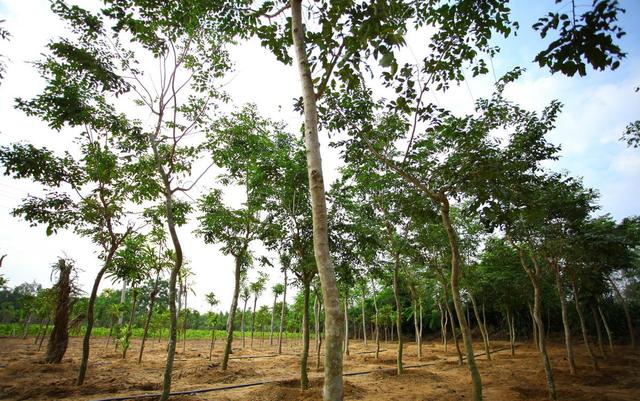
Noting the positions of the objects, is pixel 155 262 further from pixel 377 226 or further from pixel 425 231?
pixel 425 231

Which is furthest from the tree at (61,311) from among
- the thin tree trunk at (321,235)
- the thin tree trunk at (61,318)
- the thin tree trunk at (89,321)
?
the thin tree trunk at (321,235)

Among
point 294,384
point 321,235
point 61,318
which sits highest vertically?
point 321,235

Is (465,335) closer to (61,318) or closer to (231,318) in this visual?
(231,318)

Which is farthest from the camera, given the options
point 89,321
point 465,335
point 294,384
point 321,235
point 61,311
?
point 61,311

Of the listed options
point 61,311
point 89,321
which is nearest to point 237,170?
point 89,321

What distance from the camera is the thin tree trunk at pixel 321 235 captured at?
3127 millimetres

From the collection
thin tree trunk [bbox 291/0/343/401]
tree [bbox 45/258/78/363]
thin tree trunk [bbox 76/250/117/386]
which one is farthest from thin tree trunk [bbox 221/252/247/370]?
thin tree trunk [bbox 291/0/343/401]

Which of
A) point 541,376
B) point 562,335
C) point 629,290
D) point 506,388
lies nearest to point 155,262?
point 506,388

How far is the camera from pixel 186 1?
5.67 m

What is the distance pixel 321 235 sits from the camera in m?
3.59

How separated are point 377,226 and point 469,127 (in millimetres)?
6405

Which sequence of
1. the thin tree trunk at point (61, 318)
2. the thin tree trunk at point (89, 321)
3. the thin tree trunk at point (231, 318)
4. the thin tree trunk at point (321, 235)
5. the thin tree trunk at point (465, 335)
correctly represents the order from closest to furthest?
the thin tree trunk at point (321, 235) → the thin tree trunk at point (465, 335) → the thin tree trunk at point (89, 321) → the thin tree trunk at point (231, 318) → the thin tree trunk at point (61, 318)

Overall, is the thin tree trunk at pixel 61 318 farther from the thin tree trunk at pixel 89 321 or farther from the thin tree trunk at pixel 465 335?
the thin tree trunk at pixel 465 335

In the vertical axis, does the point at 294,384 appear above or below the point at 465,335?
below
